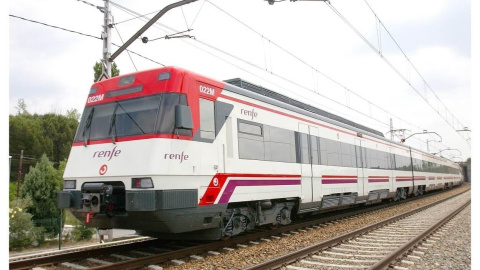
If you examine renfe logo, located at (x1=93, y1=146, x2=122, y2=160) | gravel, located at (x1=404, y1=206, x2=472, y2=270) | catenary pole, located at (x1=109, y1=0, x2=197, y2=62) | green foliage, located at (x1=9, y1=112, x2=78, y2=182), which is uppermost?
green foliage, located at (x1=9, y1=112, x2=78, y2=182)

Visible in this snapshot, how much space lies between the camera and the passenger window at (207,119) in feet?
25.4

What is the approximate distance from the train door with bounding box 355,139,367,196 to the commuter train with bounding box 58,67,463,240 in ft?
16.7

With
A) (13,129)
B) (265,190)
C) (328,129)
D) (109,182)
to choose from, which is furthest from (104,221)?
(13,129)

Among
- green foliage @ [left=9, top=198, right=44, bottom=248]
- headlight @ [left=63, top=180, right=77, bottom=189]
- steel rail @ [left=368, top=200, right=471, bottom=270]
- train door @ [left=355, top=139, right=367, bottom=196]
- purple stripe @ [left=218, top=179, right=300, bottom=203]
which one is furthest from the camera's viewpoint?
train door @ [left=355, top=139, right=367, bottom=196]

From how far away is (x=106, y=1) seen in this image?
1257cm

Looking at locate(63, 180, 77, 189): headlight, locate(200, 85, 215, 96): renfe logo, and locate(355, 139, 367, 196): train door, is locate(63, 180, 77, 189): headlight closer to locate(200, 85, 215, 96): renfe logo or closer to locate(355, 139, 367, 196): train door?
locate(200, 85, 215, 96): renfe logo

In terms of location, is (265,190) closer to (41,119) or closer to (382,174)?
(382,174)

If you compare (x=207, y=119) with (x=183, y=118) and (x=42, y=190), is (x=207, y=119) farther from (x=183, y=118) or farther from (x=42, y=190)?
(x=42, y=190)

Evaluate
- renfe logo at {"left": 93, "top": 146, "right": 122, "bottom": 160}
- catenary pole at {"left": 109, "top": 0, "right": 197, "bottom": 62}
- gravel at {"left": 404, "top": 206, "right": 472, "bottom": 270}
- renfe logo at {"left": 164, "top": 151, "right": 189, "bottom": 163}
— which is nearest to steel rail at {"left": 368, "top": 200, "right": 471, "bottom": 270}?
gravel at {"left": 404, "top": 206, "right": 472, "bottom": 270}

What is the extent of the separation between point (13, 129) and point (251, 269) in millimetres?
47292

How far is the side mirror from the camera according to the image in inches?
280

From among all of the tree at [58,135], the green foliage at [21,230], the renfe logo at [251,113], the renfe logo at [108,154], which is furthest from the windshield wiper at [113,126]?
the tree at [58,135]

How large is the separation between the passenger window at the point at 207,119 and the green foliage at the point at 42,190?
1656cm

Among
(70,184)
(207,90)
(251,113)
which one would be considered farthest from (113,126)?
(251,113)
